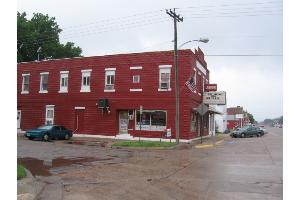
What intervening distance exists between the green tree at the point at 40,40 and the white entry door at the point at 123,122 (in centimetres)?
2570

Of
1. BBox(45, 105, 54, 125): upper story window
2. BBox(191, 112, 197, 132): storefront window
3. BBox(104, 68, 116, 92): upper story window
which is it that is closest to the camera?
BBox(191, 112, 197, 132): storefront window

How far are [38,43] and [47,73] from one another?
18165mm

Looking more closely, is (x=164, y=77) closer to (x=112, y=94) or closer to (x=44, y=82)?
(x=112, y=94)

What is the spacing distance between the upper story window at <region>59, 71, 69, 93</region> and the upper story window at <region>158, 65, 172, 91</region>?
400 inches

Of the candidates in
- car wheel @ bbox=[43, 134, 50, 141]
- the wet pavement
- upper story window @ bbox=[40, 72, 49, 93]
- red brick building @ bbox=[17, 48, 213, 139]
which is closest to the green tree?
red brick building @ bbox=[17, 48, 213, 139]

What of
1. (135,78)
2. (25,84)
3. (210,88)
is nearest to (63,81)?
(25,84)

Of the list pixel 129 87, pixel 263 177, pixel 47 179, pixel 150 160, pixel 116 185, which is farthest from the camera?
pixel 129 87

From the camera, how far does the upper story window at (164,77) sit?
33.6 metres

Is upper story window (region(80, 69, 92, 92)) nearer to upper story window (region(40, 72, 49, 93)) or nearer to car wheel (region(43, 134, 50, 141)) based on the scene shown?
upper story window (region(40, 72, 49, 93))

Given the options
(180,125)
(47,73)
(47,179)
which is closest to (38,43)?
(47,73)

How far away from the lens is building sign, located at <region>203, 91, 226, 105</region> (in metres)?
39.7
